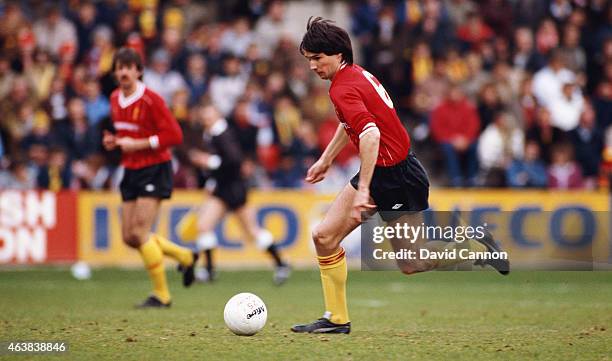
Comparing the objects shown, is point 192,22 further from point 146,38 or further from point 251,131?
point 251,131

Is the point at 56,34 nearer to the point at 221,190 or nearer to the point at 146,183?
the point at 221,190

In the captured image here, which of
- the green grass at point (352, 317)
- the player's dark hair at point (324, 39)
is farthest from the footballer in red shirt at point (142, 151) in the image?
the player's dark hair at point (324, 39)

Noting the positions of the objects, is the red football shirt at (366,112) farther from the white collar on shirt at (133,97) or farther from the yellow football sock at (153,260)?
the yellow football sock at (153,260)

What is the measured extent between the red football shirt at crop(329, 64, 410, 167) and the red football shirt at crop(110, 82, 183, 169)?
3001 mm

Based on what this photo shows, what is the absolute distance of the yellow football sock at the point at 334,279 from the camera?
870cm

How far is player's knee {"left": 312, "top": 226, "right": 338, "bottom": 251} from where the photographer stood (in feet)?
28.0

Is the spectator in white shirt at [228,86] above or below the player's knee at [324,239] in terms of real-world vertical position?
above

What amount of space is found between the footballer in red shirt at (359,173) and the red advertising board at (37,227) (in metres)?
9.03

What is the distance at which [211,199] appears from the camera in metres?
15.2

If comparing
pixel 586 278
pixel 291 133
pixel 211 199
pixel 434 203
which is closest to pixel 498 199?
pixel 434 203

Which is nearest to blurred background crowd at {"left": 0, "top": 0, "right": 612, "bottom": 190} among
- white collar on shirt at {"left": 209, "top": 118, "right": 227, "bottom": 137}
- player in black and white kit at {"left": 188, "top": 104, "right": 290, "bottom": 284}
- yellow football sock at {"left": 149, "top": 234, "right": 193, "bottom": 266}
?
player in black and white kit at {"left": 188, "top": 104, "right": 290, "bottom": 284}

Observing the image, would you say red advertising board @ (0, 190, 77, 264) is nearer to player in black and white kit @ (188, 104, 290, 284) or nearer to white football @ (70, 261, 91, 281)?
white football @ (70, 261, 91, 281)

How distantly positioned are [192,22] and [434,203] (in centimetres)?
702

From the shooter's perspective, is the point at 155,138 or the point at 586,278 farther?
the point at 586,278
